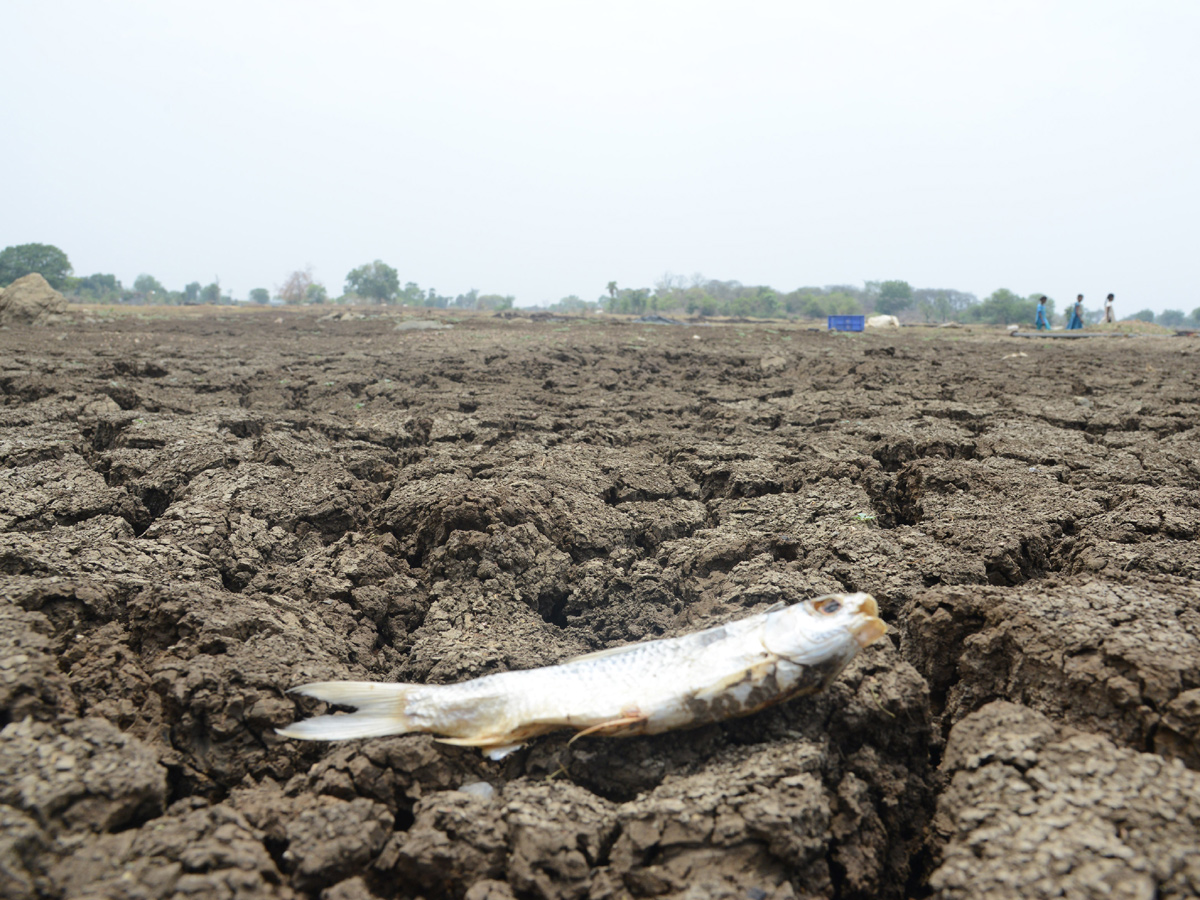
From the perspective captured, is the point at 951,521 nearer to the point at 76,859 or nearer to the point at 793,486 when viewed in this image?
the point at 793,486

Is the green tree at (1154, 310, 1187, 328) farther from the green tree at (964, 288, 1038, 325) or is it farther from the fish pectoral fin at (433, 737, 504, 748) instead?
the fish pectoral fin at (433, 737, 504, 748)

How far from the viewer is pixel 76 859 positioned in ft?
5.43

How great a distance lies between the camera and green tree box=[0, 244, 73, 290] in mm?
54094

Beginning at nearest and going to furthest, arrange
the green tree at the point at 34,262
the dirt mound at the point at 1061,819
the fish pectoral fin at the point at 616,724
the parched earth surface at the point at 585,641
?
the dirt mound at the point at 1061,819
the parched earth surface at the point at 585,641
the fish pectoral fin at the point at 616,724
the green tree at the point at 34,262

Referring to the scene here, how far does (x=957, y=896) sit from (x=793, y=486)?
2.95m

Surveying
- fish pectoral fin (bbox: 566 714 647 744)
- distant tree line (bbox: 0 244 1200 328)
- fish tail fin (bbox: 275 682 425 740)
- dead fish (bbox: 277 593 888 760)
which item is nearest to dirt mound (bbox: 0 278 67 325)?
fish tail fin (bbox: 275 682 425 740)

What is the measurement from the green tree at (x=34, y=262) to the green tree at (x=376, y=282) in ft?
93.0

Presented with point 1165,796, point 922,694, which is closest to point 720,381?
point 922,694

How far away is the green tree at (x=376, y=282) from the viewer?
78.3m

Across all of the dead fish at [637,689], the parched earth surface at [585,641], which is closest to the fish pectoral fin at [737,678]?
the dead fish at [637,689]

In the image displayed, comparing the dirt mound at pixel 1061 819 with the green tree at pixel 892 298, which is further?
the green tree at pixel 892 298

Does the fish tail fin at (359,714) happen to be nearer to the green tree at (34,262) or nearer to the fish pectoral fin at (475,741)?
the fish pectoral fin at (475,741)

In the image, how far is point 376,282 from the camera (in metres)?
78.9

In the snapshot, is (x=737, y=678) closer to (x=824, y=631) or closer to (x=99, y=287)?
(x=824, y=631)
